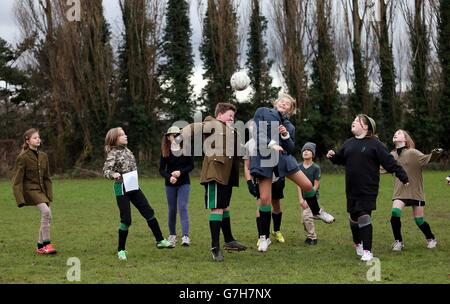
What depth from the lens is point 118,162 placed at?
29.0 feet

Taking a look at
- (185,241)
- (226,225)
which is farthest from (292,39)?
(226,225)

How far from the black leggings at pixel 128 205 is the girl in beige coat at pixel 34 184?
1249mm

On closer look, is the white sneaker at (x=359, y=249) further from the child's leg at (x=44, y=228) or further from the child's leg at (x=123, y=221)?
the child's leg at (x=44, y=228)

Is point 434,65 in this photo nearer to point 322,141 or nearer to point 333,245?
point 322,141

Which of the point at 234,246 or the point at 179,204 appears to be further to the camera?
the point at 179,204

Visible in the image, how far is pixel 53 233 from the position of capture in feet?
38.1

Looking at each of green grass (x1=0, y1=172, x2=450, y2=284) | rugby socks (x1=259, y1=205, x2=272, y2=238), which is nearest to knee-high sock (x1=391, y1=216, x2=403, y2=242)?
green grass (x1=0, y1=172, x2=450, y2=284)

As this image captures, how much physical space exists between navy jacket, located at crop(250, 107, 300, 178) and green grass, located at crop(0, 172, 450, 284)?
118 centimetres

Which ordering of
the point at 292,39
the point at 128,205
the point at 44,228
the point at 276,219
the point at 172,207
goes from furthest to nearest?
the point at 292,39 < the point at 276,219 < the point at 172,207 < the point at 44,228 < the point at 128,205

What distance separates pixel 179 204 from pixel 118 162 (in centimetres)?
156

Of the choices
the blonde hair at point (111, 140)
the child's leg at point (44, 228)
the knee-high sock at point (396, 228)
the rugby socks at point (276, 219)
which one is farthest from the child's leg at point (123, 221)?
the knee-high sock at point (396, 228)

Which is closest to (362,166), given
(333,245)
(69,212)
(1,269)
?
(333,245)

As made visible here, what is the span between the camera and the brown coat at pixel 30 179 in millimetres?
9195

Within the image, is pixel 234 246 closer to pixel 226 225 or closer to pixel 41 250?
pixel 226 225
